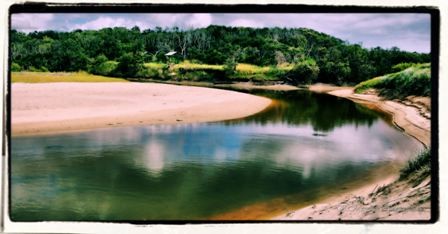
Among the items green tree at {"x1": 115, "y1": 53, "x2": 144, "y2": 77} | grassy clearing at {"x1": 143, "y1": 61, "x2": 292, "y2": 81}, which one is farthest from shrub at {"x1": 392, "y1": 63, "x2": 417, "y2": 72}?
green tree at {"x1": 115, "y1": 53, "x2": 144, "y2": 77}

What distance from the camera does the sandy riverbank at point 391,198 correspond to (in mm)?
5336

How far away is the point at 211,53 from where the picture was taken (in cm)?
675

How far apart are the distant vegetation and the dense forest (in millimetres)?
91

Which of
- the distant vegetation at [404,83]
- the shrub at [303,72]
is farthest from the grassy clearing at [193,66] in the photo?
the distant vegetation at [404,83]

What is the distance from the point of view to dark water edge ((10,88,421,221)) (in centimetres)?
601

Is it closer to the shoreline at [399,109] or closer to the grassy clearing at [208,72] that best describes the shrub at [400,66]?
the shoreline at [399,109]

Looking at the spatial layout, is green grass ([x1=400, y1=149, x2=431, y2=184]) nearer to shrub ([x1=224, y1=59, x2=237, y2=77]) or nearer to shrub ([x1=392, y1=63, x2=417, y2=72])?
shrub ([x1=392, y1=63, x2=417, y2=72])

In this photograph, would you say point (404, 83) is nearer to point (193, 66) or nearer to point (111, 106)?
point (193, 66)

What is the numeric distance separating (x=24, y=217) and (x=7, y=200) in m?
0.25

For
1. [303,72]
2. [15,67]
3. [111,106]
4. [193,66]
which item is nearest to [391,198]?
[303,72]

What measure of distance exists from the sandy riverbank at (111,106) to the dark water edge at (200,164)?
0.28 meters

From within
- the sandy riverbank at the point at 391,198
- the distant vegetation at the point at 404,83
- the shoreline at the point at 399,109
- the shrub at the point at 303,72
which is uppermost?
the shrub at the point at 303,72

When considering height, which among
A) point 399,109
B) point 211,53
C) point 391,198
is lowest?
point 391,198

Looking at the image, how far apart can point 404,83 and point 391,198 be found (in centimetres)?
145
